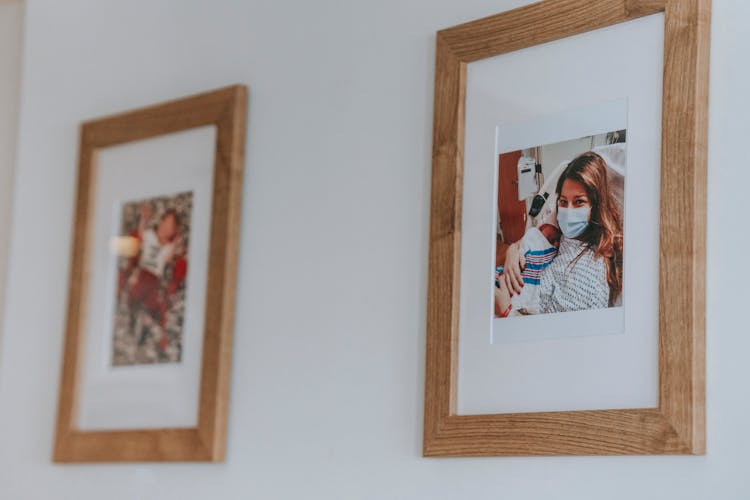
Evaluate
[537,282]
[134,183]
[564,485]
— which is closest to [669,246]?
[537,282]

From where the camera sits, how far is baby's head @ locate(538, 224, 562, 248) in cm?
168

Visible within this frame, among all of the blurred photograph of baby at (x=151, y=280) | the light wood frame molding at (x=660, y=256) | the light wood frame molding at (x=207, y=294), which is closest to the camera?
the light wood frame molding at (x=660, y=256)

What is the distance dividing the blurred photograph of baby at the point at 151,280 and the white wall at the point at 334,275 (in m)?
0.14

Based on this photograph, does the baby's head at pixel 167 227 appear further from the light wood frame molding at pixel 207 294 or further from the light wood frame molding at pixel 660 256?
the light wood frame molding at pixel 660 256

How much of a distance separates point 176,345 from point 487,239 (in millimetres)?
672

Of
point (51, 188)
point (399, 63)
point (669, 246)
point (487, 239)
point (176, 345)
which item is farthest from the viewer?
point (51, 188)

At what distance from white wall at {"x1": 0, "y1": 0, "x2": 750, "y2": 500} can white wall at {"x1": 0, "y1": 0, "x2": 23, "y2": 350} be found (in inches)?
17.8

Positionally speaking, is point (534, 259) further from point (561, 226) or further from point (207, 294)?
point (207, 294)

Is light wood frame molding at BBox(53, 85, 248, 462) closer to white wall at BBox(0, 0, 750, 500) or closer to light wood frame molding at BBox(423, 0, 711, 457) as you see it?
white wall at BBox(0, 0, 750, 500)

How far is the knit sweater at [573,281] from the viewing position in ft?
5.35

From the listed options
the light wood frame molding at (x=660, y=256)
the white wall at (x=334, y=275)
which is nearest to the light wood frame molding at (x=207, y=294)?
the white wall at (x=334, y=275)

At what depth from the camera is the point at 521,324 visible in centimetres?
171

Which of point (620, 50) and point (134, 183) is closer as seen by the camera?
point (620, 50)

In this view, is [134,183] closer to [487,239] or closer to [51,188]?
[51,188]
